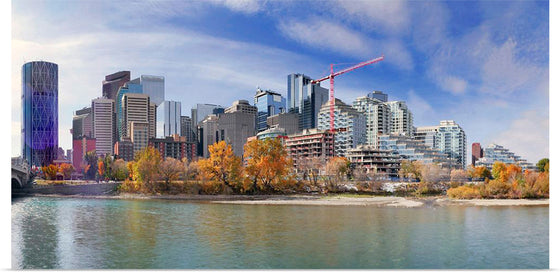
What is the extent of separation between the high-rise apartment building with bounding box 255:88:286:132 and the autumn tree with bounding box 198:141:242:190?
116ft

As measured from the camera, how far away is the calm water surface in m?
8.90

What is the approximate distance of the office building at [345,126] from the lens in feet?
163

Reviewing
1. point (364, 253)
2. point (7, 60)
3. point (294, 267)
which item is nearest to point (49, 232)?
point (7, 60)

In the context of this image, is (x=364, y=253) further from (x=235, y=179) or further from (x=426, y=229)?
(x=235, y=179)

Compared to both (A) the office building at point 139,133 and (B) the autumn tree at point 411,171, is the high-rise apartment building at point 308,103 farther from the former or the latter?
(B) the autumn tree at point 411,171

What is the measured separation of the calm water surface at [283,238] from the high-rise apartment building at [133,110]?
54.9m

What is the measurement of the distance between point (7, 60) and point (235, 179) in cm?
1324

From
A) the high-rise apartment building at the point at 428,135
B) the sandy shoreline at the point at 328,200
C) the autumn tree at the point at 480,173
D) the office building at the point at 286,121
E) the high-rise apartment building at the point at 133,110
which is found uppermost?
the high-rise apartment building at the point at 133,110

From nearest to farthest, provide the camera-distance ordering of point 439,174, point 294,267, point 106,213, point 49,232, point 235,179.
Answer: point 294,267, point 49,232, point 106,213, point 235,179, point 439,174

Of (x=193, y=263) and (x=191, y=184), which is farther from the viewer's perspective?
(x=191, y=184)

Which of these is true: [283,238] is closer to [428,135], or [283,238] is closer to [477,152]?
[477,152]

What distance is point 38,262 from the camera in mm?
8945

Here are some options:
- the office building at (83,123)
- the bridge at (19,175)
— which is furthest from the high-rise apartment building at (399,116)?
the office building at (83,123)

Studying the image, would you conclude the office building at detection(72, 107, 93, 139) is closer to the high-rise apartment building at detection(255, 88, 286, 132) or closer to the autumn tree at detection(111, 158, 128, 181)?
the high-rise apartment building at detection(255, 88, 286, 132)
